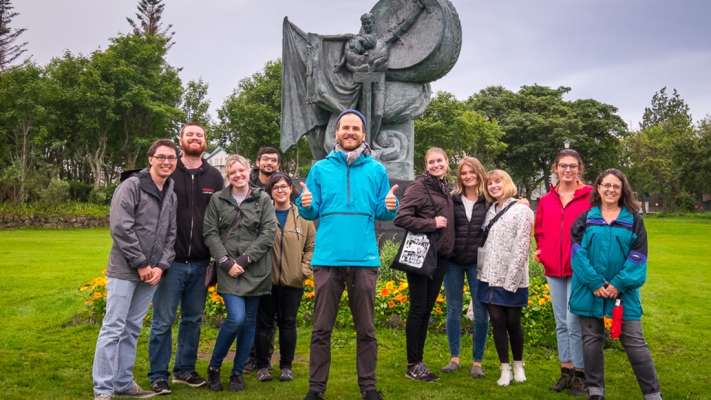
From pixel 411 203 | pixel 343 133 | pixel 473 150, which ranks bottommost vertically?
pixel 411 203

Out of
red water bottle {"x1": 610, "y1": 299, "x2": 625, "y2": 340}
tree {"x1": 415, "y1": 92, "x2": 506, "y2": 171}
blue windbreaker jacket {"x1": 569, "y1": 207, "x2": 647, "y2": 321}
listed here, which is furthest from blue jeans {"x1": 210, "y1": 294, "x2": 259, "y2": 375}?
tree {"x1": 415, "y1": 92, "x2": 506, "y2": 171}

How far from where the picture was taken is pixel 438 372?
4.96 metres

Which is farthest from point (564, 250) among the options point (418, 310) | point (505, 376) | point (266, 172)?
point (266, 172)

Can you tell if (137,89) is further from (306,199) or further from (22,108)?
(306,199)

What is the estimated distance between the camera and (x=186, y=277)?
4449 millimetres

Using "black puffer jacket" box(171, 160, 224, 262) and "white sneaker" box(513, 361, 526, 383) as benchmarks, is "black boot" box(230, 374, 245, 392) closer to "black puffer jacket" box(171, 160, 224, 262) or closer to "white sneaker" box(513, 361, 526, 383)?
"black puffer jacket" box(171, 160, 224, 262)

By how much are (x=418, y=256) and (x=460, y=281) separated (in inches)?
21.7

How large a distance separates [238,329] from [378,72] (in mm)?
6207

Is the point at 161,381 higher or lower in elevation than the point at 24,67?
lower

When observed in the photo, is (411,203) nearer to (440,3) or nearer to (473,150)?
(440,3)


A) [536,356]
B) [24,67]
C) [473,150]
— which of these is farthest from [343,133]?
[473,150]

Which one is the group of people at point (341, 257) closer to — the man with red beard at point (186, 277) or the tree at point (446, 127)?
the man with red beard at point (186, 277)

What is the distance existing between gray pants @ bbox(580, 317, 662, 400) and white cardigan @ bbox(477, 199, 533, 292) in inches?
23.0

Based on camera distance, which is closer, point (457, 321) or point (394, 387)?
point (394, 387)
